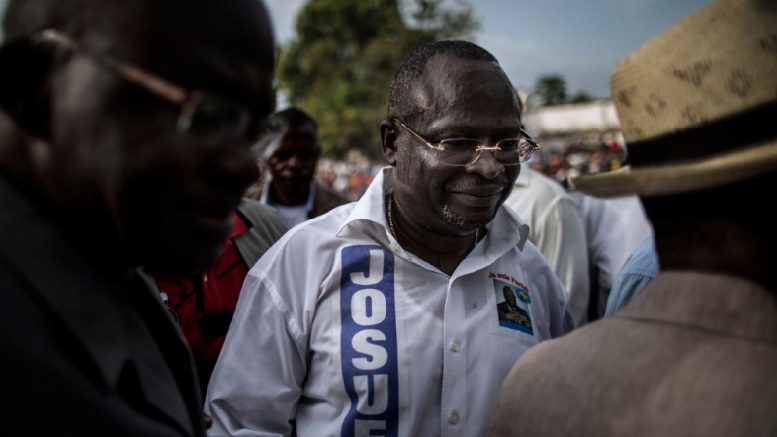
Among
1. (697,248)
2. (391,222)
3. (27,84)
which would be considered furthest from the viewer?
(391,222)

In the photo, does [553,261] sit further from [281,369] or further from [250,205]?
[281,369]

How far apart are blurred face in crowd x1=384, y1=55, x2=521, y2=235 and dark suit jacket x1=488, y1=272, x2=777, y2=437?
873 millimetres

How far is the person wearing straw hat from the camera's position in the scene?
1045 millimetres

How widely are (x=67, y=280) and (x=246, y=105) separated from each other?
16.1 inches

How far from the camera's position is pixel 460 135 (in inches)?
84.7

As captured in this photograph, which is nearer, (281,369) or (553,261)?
(281,369)

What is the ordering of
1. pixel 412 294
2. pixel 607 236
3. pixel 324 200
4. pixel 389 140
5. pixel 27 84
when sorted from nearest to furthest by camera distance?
pixel 27 84 < pixel 412 294 < pixel 389 140 < pixel 607 236 < pixel 324 200

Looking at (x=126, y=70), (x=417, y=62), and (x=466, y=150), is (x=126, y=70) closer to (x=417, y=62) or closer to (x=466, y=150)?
(x=466, y=150)

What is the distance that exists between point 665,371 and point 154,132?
3.23 ft

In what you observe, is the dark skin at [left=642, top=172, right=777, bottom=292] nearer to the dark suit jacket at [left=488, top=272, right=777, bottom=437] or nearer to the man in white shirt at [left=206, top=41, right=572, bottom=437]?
the dark suit jacket at [left=488, top=272, right=777, bottom=437]

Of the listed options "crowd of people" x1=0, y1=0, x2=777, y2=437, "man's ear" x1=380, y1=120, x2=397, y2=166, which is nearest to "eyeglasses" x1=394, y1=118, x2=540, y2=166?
"man's ear" x1=380, y1=120, x2=397, y2=166

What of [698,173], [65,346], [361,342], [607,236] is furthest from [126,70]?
[607,236]

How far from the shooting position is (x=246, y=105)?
1.07 metres

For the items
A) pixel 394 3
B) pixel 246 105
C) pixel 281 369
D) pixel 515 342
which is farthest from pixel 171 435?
pixel 394 3
